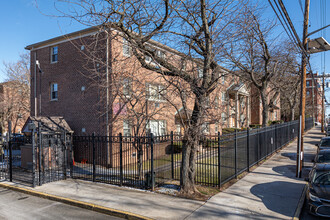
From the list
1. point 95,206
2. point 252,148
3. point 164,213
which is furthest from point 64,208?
point 252,148

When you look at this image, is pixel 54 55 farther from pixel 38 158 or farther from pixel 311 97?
pixel 311 97

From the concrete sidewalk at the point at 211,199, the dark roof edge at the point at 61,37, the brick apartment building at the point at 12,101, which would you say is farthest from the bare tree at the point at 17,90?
the concrete sidewalk at the point at 211,199

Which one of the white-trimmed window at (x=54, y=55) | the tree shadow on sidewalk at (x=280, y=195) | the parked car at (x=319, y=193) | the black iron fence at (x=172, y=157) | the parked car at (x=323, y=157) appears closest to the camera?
the parked car at (x=319, y=193)

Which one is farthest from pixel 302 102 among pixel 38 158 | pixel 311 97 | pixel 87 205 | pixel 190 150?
pixel 311 97

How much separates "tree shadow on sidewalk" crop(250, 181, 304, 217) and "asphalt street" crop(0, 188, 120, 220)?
4385 mm

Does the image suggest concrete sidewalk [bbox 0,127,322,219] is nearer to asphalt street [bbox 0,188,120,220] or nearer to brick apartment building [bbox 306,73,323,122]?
asphalt street [bbox 0,188,120,220]

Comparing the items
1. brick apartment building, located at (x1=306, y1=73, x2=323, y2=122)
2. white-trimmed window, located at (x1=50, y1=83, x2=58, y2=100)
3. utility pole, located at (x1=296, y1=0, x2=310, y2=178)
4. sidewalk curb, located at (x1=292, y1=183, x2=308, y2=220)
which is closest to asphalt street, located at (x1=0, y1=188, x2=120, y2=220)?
sidewalk curb, located at (x1=292, y1=183, x2=308, y2=220)

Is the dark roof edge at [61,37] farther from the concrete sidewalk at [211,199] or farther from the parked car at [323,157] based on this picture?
the parked car at [323,157]

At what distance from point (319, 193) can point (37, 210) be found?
25.5 ft

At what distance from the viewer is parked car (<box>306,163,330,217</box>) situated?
5.98 m

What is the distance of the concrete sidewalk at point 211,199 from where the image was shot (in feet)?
20.4

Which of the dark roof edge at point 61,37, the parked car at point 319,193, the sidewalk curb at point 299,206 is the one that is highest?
the dark roof edge at point 61,37

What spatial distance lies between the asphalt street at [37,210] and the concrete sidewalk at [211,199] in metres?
0.36

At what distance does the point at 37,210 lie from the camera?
23.4 feet
